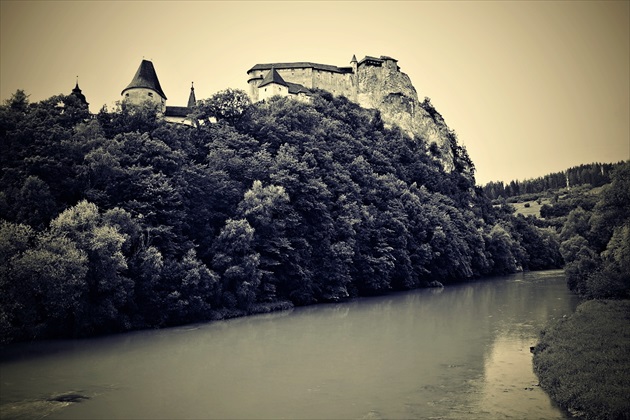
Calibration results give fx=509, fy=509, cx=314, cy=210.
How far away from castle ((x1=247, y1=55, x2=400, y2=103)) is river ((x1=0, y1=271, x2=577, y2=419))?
5321cm

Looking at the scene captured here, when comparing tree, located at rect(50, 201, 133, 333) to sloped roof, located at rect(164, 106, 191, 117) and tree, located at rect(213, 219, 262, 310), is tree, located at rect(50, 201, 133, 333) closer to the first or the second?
tree, located at rect(213, 219, 262, 310)

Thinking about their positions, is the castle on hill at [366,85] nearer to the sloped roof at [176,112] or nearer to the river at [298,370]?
the sloped roof at [176,112]

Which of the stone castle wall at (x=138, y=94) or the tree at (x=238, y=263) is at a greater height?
the stone castle wall at (x=138, y=94)

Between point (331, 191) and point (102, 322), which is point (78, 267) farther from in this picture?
point (331, 191)

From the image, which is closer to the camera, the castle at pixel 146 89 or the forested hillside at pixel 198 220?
the forested hillside at pixel 198 220

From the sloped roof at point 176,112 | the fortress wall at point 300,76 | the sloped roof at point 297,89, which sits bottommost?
the sloped roof at point 176,112

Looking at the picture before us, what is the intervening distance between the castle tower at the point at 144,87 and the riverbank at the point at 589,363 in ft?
178

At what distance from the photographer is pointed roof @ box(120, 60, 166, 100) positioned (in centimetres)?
6451

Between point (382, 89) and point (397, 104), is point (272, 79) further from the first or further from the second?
point (397, 104)

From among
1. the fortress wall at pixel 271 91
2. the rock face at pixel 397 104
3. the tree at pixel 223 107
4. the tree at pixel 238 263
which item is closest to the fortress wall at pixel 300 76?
the fortress wall at pixel 271 91

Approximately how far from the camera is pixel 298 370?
927 inches

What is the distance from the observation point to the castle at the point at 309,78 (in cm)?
8400

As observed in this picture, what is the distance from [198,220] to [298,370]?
22052mm

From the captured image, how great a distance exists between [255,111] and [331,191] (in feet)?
42.5
